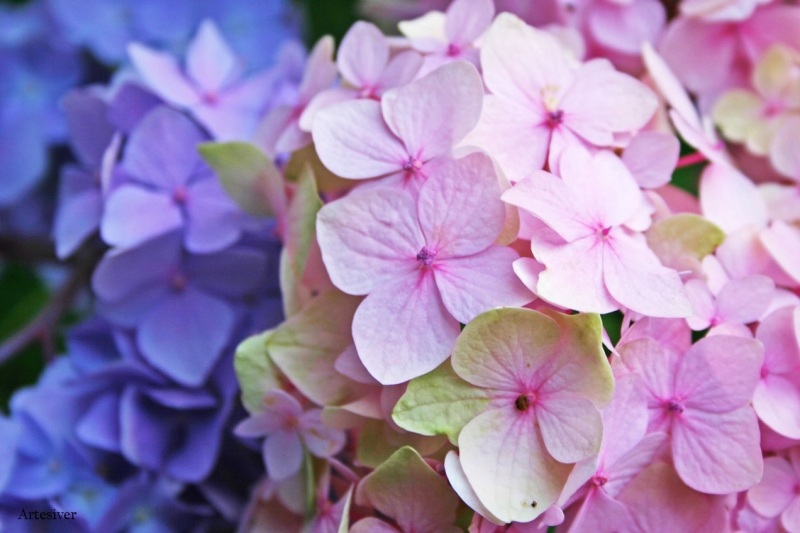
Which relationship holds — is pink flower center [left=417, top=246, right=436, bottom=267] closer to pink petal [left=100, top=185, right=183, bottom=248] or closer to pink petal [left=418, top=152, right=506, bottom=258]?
pink petal [left=418, top=152, right=506, bottom=258]

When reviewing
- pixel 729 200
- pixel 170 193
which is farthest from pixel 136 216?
pixel 729 200

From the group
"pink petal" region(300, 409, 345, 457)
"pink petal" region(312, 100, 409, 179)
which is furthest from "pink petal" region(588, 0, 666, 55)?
"pink petal" region(300, 409, 345, 457)

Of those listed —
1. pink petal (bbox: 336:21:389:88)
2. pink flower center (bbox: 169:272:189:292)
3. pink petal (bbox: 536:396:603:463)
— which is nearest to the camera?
pink petal (bbox: 536:396:603:463)

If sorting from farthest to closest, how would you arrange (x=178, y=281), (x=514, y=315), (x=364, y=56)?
(x=178, y=281) → (x=364, y=56) → (x=514, y=315)

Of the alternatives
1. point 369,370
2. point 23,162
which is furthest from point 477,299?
point 23,162

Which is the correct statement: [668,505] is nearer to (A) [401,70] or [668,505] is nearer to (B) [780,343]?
(B) [780,343]

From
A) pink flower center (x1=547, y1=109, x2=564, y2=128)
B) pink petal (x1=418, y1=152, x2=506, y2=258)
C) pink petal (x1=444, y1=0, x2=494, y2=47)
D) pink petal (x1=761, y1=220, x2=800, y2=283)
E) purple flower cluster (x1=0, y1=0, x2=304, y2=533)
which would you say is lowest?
purple flower cluster (x1=0, y1=0, x2=304, y2=533)

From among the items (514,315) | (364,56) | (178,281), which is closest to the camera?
(514,315)

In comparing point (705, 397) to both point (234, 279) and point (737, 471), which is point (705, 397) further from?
point (234, 279)
